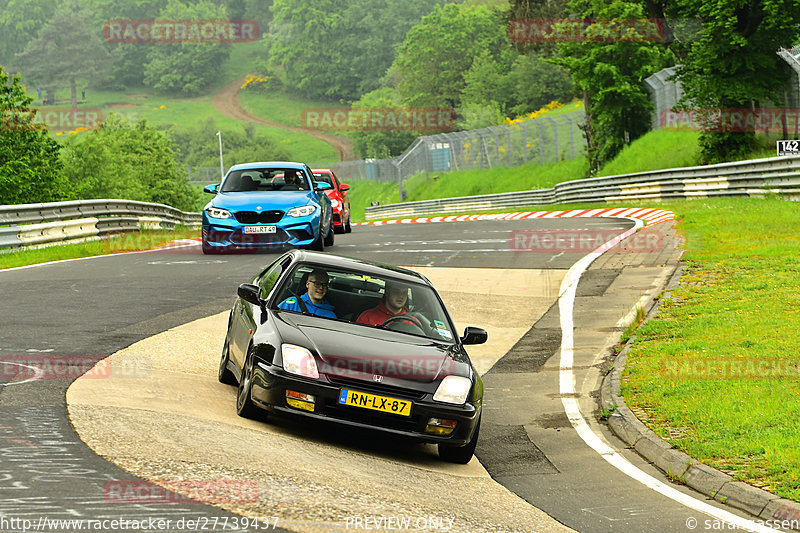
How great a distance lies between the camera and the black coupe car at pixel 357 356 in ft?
25.0

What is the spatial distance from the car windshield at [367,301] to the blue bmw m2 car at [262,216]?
1063 centimetres

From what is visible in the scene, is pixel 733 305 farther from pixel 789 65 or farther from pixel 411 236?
pixel 789 65

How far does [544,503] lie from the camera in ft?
23.4

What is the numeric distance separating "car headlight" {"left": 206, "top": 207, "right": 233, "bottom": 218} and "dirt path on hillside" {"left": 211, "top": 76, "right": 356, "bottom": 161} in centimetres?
12044

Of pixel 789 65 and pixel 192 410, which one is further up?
pixel 789 65

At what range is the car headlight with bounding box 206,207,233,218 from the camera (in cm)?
1978

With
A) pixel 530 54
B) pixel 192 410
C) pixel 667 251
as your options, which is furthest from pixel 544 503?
pixel 530 54

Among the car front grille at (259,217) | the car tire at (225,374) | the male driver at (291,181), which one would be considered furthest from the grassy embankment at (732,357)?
the male driver at (291,181)

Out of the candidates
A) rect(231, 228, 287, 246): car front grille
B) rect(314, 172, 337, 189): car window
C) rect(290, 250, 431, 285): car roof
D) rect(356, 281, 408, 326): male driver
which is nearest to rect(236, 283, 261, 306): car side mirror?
rect(290, 250, 431, 285): car roof

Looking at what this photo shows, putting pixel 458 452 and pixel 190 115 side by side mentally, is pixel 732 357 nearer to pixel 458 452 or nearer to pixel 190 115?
pixel 458 452

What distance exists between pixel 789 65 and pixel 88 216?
22.9m

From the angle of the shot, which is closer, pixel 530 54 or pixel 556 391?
pixel 556 391

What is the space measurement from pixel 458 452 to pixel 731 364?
3752 mm

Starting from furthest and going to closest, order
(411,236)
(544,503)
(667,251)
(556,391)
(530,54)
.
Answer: (530,54), (411,236), (667,251), (556,391), (544,503)
